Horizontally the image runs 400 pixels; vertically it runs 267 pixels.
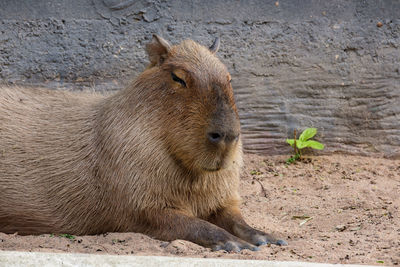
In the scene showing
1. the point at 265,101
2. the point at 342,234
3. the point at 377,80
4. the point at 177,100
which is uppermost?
the point at 377,80

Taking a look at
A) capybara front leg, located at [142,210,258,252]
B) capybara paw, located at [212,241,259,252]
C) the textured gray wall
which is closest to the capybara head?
capybara front leg, located at [142,210,258,252]

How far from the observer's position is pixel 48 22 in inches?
227

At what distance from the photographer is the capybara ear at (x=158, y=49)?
163 inches

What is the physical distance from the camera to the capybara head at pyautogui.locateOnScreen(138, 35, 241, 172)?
12.2 ft

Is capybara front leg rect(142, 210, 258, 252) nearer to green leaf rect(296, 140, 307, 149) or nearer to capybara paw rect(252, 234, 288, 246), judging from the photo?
capybara paw rect(252, 234, 288, 246)

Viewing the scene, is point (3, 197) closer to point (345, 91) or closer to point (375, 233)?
point (375, 233)

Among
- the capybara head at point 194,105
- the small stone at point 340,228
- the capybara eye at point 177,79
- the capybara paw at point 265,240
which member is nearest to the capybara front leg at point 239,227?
the capybara paw at point 265,240

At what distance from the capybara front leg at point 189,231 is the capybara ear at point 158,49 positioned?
0.98 metres

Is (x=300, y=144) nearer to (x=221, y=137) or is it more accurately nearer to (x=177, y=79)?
(x=177, y=79)

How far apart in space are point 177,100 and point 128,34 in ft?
6.86

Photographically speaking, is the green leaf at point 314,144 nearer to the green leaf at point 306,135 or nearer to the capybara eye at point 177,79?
the green leaf at point 306,135

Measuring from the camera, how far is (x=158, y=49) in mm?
4176

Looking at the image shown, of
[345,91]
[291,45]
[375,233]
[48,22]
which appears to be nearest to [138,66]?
[48,22]

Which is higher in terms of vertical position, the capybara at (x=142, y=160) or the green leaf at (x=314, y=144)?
the green leaf at (x=314, y=144)
